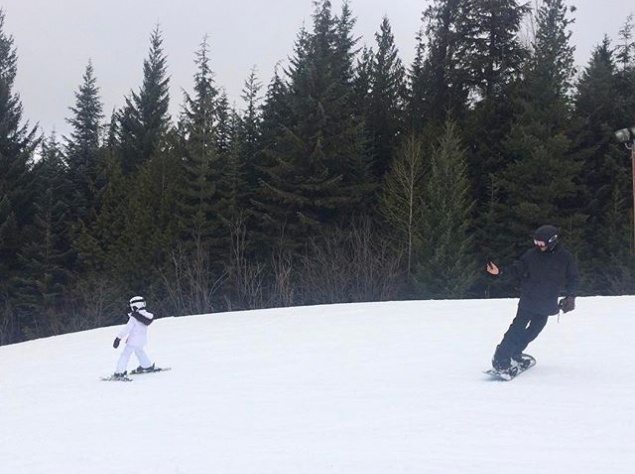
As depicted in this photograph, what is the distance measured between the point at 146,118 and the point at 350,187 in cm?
2286

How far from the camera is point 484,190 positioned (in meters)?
41.6

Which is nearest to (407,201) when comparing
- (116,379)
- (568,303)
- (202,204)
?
(202,204)

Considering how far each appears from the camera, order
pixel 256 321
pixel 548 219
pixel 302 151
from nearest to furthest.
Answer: pixel 256 321
pixel 548 219
pixel 302 151

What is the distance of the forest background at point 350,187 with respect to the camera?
121 ft

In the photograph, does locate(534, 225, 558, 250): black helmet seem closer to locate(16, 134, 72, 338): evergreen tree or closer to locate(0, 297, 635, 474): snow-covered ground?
locate(0, 297, 635, 474): snow-covered ground

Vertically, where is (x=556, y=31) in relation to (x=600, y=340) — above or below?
above

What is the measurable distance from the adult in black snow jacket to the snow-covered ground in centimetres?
50

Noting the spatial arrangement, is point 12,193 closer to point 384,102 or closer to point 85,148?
point 85,148

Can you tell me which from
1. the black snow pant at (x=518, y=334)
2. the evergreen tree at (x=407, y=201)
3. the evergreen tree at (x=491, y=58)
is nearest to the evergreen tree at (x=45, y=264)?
the evergreen tree at (x=407, y=201)

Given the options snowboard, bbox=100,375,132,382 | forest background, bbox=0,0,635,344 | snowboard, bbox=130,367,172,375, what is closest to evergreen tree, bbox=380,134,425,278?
forest background, bbox=0,0,635,344

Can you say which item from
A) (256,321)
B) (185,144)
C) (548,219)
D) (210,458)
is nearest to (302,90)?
(185,144)

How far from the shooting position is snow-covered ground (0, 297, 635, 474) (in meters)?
6.69

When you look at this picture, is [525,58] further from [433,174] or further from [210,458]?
[210,458]

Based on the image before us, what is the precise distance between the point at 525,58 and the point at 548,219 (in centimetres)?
1205
